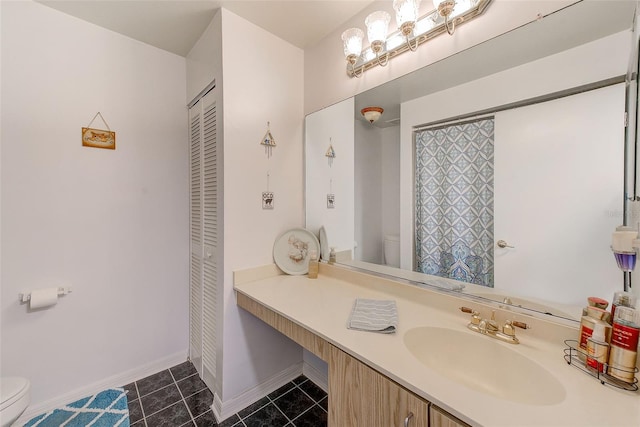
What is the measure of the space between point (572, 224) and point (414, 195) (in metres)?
0.62

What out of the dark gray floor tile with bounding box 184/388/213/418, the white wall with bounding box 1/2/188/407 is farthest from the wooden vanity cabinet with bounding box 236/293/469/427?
the white wall with bounding box 1/2/188/407

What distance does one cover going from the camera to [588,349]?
0.74 metres

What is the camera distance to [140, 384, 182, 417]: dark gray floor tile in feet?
5.08

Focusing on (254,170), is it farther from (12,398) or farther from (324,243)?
(12,398)

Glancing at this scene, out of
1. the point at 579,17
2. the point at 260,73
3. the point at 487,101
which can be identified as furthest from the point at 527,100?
the point at 260,73

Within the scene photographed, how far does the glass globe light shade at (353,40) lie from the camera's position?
1.40m

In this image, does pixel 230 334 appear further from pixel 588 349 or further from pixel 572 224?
pixel 572 224

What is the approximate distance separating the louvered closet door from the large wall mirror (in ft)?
3.39

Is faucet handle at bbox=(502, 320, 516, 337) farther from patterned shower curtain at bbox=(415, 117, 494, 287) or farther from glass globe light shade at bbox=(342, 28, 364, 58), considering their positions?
glass globe light shade at bbox=(342, 28, 364, 58)

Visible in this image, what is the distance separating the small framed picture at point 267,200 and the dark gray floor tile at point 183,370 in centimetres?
139

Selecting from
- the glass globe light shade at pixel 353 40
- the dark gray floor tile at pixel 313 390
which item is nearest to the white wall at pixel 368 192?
the glass globe light shade at pixel 353 40

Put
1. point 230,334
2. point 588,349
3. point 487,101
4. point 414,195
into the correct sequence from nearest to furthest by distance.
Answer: point 588,349
point 487,101
point 414,195
point 230,334

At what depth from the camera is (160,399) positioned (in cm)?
162

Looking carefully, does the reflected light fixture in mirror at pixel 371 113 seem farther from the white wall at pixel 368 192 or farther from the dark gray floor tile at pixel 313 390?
the dark gray floor tile at pixel 313 390
